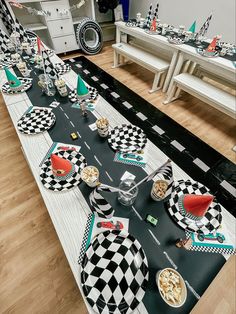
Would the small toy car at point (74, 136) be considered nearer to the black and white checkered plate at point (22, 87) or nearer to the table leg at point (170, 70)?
the black and white checkered plate at point (22, 87)

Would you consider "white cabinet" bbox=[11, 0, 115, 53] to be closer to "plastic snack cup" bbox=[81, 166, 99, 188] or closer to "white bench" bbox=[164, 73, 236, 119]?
"white bench" bbox=[164, 73, 236, 119]

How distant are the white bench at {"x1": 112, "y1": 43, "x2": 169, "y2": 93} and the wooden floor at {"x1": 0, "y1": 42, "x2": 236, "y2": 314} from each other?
3.05 feet

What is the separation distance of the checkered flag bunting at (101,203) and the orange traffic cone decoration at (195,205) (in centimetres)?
36

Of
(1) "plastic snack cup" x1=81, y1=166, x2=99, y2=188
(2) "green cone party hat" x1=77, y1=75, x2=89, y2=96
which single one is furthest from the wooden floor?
(2) "green cone party hat" x1=77, y1=75, x2=89, y2=96

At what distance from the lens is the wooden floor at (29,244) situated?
3.82 feet

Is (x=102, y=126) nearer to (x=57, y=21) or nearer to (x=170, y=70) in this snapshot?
(x=170, y=70)

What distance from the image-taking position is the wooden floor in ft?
3.82

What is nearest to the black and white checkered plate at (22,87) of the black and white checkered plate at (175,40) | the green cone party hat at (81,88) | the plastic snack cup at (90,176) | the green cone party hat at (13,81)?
the green cone party hat at (13,81)

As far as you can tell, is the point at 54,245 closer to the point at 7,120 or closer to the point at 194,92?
the point at 7,120

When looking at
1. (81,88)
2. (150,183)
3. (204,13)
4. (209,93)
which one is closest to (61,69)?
(81,88)

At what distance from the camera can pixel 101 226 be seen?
833mm

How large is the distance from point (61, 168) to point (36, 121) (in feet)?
1.92

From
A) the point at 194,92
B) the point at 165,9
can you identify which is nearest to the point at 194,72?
the point at 194,92

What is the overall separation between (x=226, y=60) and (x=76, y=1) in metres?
3.45
